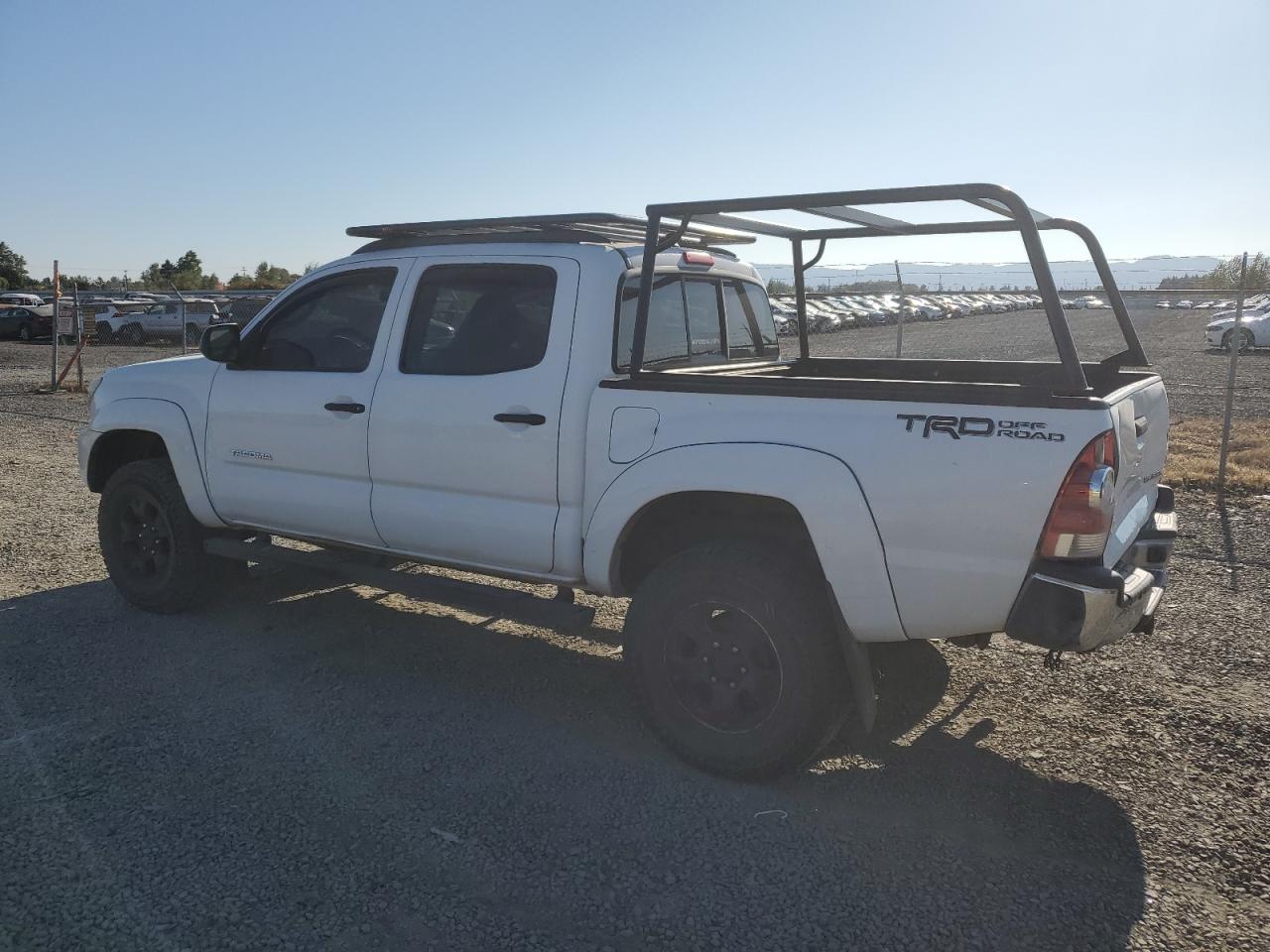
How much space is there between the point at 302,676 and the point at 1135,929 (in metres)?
3.58

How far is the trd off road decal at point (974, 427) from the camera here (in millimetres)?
3205

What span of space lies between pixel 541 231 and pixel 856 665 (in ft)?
7.86

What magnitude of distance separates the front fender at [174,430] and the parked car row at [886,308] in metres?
23.2

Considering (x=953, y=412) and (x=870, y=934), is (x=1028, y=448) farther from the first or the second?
(x=870, y=934)

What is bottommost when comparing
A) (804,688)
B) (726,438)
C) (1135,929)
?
(1135,929)

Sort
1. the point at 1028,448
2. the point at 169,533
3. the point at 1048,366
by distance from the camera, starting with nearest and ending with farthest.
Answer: the point at 1028,448 → the point at 1048,366 → the point at 169,533

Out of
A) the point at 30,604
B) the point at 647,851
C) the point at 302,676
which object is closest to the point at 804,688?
the point at 647,851

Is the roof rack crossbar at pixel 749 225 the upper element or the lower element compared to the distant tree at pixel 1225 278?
lower

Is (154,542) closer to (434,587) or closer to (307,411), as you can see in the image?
(307,411)

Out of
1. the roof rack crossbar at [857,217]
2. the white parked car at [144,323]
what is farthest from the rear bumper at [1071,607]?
the white parked car at [144,323]

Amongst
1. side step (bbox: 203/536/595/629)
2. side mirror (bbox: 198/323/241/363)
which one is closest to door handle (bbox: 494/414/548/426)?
side step (bbox: 203/536/595/629)

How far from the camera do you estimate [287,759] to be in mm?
4027

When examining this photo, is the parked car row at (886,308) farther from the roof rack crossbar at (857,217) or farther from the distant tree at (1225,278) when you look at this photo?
the roof rack crossbar at (857,217)

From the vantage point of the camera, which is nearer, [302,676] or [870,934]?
[870,934]
